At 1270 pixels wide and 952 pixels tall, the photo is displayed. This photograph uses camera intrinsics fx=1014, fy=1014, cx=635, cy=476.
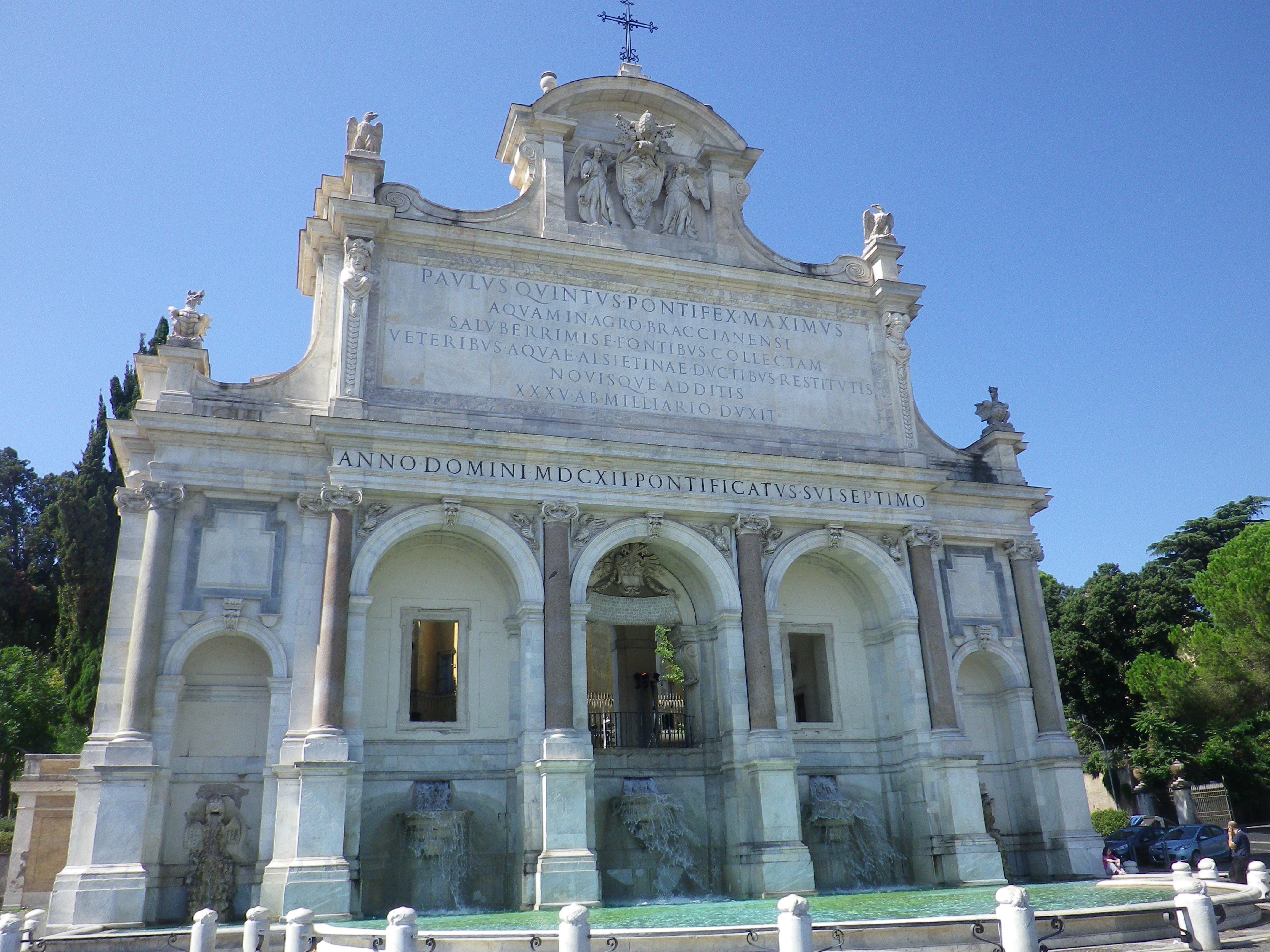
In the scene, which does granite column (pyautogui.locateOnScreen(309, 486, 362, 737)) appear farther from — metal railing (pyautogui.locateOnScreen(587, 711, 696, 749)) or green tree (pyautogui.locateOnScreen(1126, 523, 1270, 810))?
green tree (pyautogui.locateOnScreen(1126, 523, 1270, 810))

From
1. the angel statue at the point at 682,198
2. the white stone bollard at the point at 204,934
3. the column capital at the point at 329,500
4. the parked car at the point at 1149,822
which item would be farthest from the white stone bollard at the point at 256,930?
the parked car at the point at 1149,822

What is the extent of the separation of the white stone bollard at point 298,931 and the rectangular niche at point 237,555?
28.3 ft

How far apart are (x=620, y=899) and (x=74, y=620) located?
1007 inches

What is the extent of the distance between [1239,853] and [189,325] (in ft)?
80.9

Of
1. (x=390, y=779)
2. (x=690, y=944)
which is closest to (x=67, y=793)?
(x=390, y=779)

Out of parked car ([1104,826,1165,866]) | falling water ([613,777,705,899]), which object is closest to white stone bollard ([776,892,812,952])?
falling water ([613,777,705,899])

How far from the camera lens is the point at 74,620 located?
121ft

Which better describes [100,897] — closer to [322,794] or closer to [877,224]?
[322,794]

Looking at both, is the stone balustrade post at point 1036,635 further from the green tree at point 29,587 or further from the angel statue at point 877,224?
the green tree at point 29,587

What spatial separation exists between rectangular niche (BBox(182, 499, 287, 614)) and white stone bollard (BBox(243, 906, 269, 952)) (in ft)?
24.6

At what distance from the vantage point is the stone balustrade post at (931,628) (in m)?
23.1

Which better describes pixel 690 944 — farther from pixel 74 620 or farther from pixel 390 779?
pixel 74 620

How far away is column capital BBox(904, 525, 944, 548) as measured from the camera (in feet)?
79.8

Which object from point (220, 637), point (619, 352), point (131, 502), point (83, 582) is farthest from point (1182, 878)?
point (83, 582)
